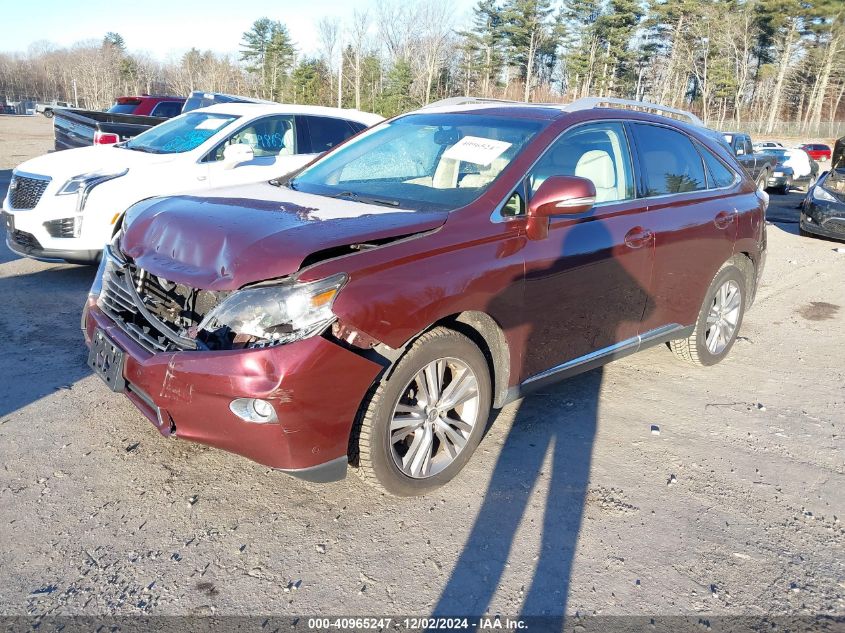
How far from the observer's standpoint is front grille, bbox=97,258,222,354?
3143 millimetres

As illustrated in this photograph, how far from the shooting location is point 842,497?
3598mm

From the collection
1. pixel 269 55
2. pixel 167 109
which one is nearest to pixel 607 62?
pixel 269 55

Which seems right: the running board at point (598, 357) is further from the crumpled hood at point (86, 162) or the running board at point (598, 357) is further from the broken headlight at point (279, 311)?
the crumpled hood at point (86, 162)

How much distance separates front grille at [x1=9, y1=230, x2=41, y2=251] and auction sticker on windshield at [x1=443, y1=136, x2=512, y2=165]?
4.58m

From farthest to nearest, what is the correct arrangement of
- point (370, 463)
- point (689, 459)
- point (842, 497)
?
point (689, 459), point (842, 497), point (370, 463)

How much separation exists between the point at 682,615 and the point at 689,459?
1.40 m

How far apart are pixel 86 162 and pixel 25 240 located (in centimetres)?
104

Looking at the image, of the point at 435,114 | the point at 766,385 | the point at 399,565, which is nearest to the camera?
the point at 399,565

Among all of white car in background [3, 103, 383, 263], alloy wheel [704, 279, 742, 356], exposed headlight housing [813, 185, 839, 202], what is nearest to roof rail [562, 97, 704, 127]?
alloy wheel [704, 279, 742, 356]

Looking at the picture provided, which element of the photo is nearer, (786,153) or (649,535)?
(649,535)

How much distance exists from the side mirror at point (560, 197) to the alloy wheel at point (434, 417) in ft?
2.92

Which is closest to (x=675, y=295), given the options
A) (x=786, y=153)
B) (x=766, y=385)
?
(x=766, y=385)

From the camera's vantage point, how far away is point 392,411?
3.09m

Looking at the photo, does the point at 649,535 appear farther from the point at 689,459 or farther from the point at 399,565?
the point at 399,565
